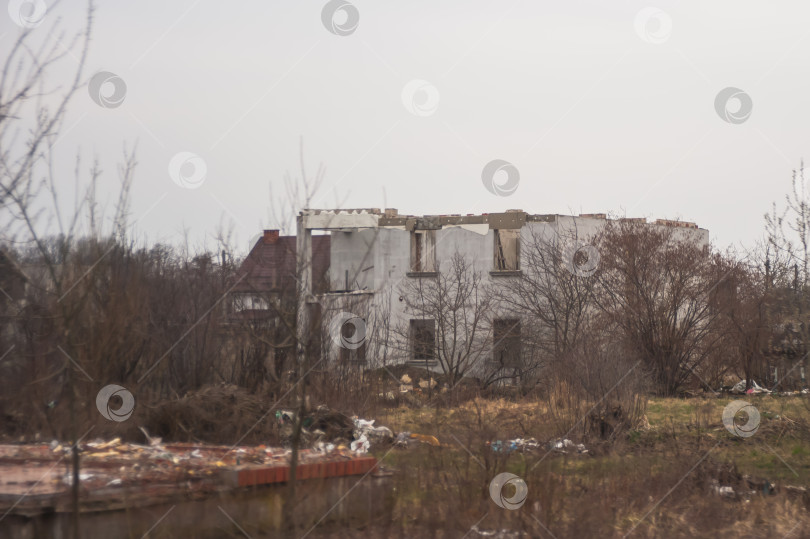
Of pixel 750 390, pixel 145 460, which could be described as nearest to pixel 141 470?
pixel 145 460

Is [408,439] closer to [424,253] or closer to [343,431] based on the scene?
[343,431]

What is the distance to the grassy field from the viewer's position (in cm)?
764

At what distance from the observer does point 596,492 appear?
895 centimetres

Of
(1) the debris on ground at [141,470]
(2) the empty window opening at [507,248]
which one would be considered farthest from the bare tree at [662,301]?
(1) the debris on ground at [141,470]

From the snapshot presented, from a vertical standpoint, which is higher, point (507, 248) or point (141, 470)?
point (507, 248)

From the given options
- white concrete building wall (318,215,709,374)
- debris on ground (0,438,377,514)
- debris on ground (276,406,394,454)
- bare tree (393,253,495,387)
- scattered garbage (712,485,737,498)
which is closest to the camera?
debris on ground (0,438,377,514)

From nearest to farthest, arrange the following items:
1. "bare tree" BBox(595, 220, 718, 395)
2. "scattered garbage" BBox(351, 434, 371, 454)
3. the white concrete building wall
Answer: "scattered garbage" BBox(351, 434, 371, 454) < "bare tree" BBox(595, 220, 718, 395) < the white concrete building wall

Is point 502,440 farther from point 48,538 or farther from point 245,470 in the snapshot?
point 48,538

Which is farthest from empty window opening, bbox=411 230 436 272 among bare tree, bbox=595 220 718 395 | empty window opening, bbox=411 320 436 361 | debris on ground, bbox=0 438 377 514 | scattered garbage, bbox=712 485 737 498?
debris on ground, bbox=0 438 377 514

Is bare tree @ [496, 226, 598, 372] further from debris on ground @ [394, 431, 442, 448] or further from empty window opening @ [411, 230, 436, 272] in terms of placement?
debris on ground @ [394, 431, 442, 448]

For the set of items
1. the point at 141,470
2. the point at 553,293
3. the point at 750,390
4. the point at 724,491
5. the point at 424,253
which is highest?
the point at 424,253

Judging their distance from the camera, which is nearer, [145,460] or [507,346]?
[145,460]

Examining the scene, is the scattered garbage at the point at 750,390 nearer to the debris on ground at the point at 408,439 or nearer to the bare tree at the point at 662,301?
the bare tree at the point at 662,301

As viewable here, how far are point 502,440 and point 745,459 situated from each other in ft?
18.8
